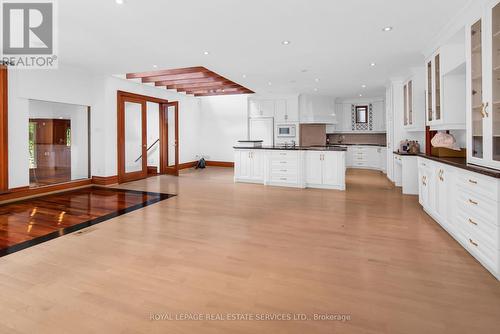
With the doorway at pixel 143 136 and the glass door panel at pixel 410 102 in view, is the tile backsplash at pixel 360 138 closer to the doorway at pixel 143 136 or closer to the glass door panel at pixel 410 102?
the glass door panel at pixel 410 102

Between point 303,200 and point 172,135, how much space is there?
5342mm

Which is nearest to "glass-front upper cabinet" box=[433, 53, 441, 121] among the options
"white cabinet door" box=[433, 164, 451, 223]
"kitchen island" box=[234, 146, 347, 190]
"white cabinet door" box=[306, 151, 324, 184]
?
"white cabinet door" box=[433, 164, 451, 223]

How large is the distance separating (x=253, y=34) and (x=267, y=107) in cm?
565

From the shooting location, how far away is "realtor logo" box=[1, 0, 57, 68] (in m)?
3.41

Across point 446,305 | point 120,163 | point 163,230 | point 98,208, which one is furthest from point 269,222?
point 120,163

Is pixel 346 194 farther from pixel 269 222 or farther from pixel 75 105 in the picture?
pixel 75 105

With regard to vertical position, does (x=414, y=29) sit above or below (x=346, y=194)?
above

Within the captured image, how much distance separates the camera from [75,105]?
22.3 feet

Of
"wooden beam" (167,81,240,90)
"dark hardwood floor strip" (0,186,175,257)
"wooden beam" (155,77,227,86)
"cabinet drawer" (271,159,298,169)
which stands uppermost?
"wooden beam" (167,81,240,90)

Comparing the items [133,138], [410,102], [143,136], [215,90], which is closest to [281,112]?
[215,90]

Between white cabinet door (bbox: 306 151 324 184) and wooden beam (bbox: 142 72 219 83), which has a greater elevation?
wooden beam (bbox: 142 72 219 83)

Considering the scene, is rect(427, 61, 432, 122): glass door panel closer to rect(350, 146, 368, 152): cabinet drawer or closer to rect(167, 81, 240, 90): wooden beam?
rect(167, 81, 240, 90): wooden beam

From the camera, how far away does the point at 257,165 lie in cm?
710

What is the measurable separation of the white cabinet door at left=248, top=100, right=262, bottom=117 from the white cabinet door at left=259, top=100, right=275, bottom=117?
12cm
